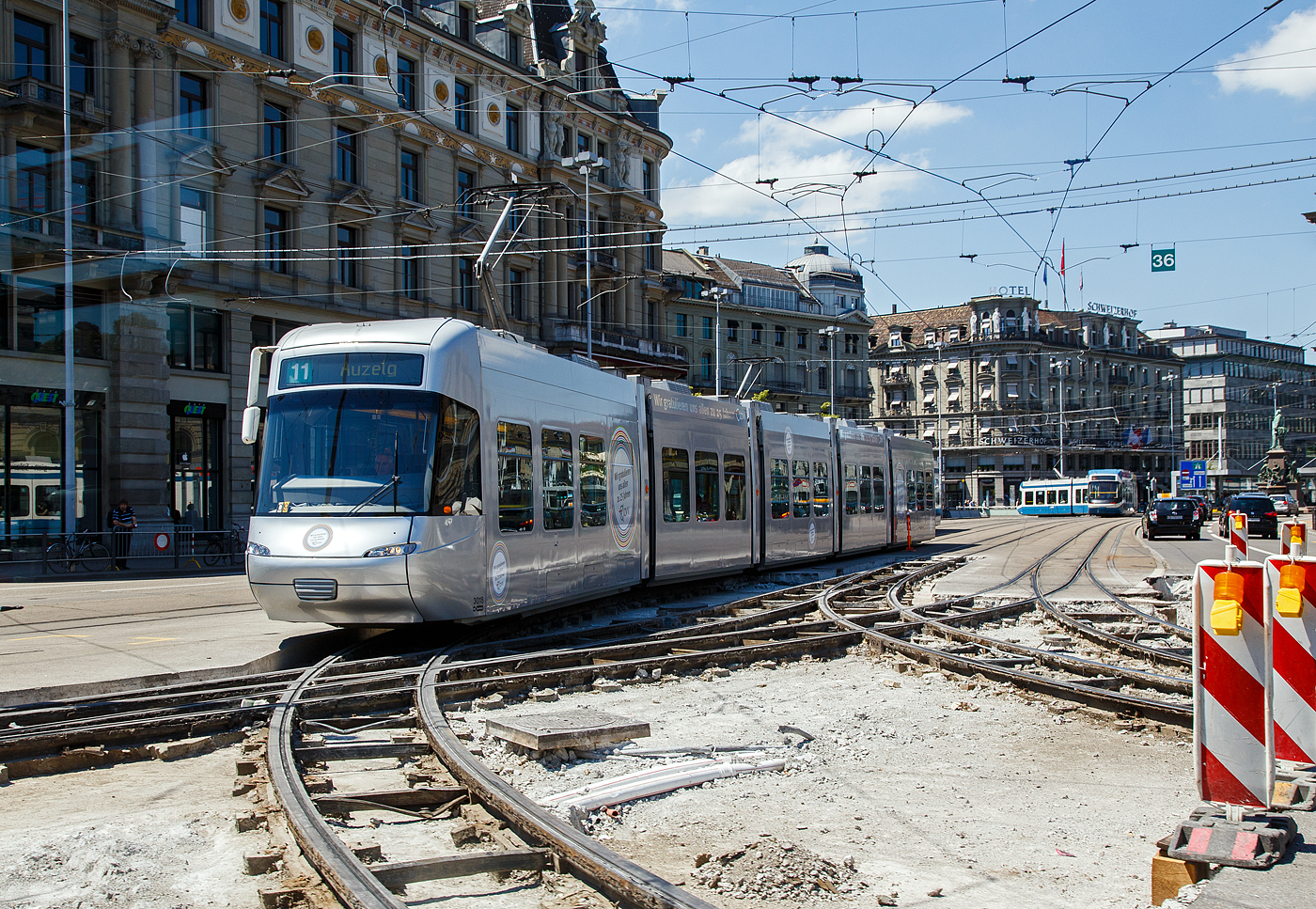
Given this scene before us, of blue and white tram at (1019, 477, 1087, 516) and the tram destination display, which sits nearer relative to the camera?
the tram destination display

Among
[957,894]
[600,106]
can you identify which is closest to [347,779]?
[957,894]

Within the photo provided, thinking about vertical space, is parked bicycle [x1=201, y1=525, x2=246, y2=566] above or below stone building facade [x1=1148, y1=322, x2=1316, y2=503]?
below

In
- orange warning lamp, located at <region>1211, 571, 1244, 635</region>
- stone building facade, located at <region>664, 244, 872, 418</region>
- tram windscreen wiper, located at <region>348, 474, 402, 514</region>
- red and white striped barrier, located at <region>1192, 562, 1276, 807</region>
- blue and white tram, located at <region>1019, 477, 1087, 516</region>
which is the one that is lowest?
blue and white tram, located at <region>1019, 477, 1087, 516</region>

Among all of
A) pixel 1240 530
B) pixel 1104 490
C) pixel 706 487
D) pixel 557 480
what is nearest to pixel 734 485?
pixel 706 487

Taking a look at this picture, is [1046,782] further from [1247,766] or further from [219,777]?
[219,777]

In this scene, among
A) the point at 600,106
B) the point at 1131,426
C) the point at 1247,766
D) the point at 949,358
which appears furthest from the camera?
the point at 1131,426

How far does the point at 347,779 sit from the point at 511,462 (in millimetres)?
5624

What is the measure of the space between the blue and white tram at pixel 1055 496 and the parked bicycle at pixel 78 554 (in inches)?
2761

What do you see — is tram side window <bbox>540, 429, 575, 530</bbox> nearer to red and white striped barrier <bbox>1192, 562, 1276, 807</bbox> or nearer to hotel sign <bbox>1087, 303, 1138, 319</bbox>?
red and white striped barrier <bbox>1192, 562, 1276, 807</bbox>

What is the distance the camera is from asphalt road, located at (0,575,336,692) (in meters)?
9.77

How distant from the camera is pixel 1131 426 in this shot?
105 m

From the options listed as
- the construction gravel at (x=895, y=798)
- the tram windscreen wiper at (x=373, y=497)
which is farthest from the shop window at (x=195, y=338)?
the construction gravel at (x=895, y=798)

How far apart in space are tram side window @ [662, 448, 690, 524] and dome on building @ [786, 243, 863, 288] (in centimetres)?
7225

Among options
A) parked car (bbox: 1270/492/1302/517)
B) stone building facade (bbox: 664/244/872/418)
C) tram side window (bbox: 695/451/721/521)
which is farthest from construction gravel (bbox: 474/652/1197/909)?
stone building facade (bbox: 664/244/872/418)
